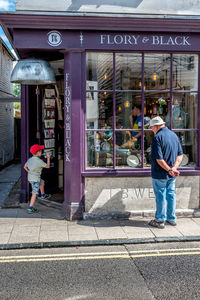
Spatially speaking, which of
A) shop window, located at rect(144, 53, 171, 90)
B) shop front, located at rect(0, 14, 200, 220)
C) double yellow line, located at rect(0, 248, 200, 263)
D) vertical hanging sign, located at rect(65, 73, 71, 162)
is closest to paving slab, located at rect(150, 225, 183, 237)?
double yellow line, located at rect(0, 248, 200, 263)

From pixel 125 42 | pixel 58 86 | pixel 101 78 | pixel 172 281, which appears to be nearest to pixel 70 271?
pixel 172 281

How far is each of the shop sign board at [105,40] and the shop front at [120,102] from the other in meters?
0.02

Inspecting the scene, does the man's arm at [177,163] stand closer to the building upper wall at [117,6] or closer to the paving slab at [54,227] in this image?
the paving slab at [54,227]

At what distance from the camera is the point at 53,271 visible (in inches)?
187

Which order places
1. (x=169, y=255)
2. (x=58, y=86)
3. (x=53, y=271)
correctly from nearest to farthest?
1. (x=53, y=271)
2. (x=169, y=255)
3. (x=58, y=86)

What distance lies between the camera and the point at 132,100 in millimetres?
7453

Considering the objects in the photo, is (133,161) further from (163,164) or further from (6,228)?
(6,228)

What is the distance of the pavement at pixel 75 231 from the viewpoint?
5.88 m

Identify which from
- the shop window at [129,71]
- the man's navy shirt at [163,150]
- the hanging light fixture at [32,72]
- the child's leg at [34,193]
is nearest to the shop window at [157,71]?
the shop window at [129,71]

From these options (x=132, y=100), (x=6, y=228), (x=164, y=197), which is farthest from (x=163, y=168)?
(x=6, y=228)

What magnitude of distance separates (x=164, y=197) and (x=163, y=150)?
2.93 feet

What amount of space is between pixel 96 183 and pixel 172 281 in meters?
3.14

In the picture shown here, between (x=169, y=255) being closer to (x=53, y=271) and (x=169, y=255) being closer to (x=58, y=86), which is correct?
(x=53, y=271)

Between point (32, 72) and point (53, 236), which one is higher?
point (32, 72)
